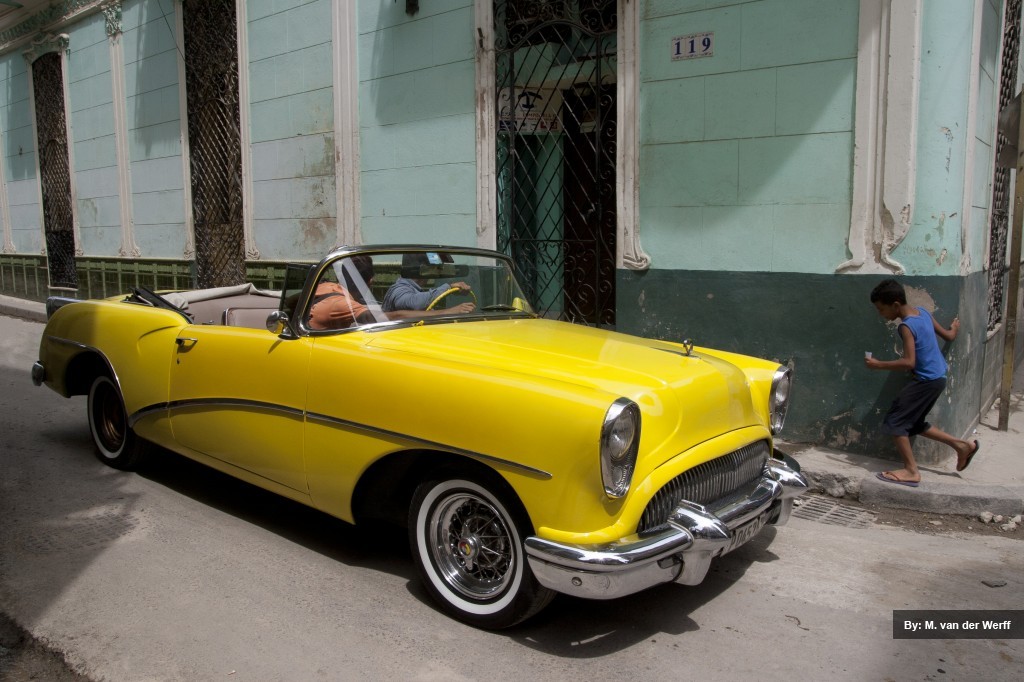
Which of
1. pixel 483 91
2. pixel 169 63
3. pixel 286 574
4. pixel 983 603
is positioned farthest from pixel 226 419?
pixel 169 63

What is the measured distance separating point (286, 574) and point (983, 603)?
312cm

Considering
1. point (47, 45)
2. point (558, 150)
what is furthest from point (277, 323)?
point (47, 45)

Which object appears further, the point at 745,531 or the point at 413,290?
the point at 413,290

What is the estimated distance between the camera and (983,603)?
11.8 feet

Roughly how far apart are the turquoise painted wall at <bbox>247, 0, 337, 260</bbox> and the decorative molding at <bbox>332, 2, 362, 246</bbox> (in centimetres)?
14

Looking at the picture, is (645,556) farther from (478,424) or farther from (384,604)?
(384,604)

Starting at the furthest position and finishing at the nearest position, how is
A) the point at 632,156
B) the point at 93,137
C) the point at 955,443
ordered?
1. the point at 93,137
2. the point at 632,156
3. the point at 955,443

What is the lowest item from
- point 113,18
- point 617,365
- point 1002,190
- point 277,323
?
point 617,365

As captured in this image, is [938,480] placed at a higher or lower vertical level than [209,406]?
lower

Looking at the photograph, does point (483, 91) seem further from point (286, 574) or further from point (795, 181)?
point (286, 574)

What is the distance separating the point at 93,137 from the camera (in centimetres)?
1401

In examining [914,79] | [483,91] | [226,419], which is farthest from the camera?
[483,91]

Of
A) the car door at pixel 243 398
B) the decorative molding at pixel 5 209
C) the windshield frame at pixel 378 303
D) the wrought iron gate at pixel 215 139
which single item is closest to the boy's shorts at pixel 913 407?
the windshield frame at pixel 378 303

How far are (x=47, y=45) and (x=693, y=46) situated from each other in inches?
520
